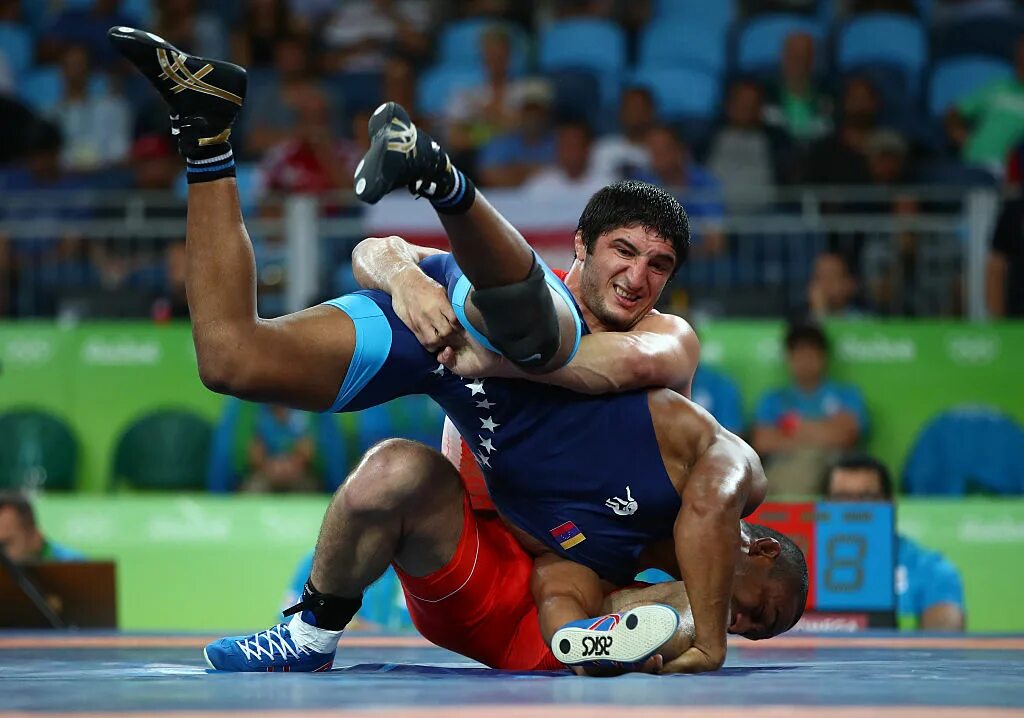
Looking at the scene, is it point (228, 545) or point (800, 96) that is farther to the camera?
point (800, 96)

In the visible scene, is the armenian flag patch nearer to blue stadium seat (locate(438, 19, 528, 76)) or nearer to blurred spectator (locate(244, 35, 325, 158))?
blurred spectator (locate(244, 35, 325, 158))

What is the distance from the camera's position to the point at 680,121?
30.0 feet

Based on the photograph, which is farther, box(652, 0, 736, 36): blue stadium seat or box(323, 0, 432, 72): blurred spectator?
box(323, 0, 432, 72): blurred spectator

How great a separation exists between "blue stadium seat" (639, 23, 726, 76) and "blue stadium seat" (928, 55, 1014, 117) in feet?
4.53

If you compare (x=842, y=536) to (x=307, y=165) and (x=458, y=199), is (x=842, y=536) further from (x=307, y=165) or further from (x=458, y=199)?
(x=307, y=165)

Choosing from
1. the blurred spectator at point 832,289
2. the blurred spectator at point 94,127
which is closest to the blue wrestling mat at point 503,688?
the blurred spectator at point 832,289

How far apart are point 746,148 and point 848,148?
626 mm

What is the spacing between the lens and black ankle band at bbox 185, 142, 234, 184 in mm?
3139

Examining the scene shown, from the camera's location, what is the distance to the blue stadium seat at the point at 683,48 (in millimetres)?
9797

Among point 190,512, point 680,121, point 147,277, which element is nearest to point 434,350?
point 190,512

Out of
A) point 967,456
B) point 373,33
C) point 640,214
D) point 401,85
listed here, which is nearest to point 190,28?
point 373,33

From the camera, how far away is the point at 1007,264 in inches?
289

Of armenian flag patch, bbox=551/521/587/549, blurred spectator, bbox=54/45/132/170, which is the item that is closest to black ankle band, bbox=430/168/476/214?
armenian flag patch, bbox=551/521/587/549

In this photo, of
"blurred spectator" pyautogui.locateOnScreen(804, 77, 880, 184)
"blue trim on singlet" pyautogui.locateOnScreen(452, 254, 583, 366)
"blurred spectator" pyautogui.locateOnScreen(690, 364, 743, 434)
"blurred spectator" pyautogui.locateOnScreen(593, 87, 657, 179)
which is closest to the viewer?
"blue trim on singlet" pyautogui.locateOnScreen(452, 254, 583, 366)
